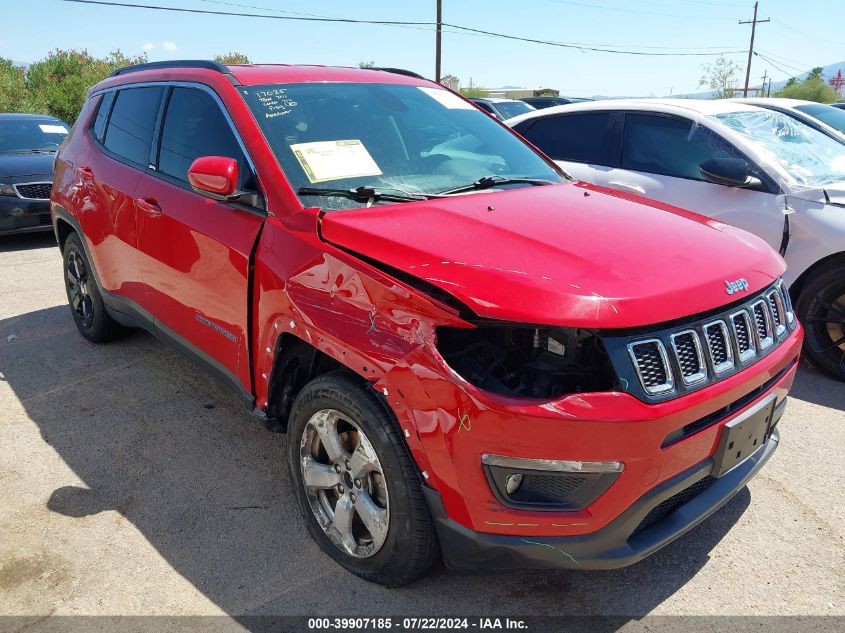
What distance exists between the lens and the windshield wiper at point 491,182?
3002 millimetres

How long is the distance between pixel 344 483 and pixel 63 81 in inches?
1147

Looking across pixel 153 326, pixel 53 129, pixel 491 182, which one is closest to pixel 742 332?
pixel 491 182

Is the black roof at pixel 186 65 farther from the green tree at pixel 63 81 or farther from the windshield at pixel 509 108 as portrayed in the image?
the green tree at pixel 63 81

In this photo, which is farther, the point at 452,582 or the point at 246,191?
the point at 246,191

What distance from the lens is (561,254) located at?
228cm

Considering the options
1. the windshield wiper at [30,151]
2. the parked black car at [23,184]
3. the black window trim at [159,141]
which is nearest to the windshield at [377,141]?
the black window trim at [159,141]

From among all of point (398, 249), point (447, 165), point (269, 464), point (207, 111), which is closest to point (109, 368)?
point (269, 464)

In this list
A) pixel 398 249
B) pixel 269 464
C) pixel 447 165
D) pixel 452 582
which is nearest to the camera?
pixel 398 249

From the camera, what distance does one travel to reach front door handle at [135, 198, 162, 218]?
3.54 m

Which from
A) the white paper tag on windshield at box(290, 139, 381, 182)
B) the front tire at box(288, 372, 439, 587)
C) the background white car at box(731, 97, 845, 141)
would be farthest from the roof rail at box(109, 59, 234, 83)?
the background white car at box(731, 97, 845, 141)

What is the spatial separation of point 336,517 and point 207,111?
6.43 ft

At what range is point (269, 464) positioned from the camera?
348 centimetres

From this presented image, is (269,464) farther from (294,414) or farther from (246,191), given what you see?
(246,191)

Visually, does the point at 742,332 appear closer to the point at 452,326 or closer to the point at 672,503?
the point at 672,503
